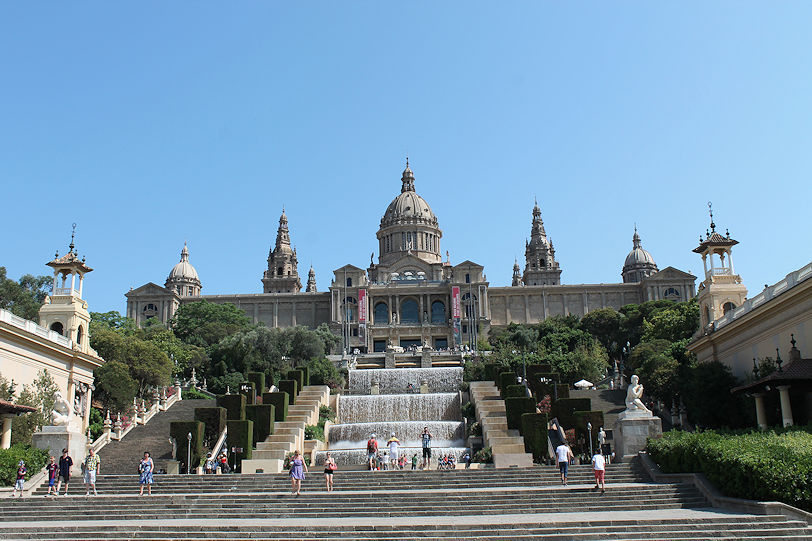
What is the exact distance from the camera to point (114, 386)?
5034 cm

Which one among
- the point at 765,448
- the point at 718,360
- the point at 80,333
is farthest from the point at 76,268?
the point at 765,448

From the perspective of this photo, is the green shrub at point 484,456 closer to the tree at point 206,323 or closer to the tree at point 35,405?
the tree at point 35,405

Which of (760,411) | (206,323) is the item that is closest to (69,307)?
(760,411)

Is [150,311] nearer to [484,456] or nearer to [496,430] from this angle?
[496,430]

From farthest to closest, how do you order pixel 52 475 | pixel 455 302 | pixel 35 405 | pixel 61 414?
pixel 455 302
pixel 35 405
pixel 61 414
pixel 52 475

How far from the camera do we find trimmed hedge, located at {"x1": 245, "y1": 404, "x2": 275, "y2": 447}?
4084 centimetres

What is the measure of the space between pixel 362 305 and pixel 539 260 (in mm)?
37320

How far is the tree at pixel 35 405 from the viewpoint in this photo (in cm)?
3597

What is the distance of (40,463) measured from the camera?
2870cm

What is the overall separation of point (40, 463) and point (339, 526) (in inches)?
573

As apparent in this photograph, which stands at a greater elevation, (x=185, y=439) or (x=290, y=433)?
(x=290, y=433)

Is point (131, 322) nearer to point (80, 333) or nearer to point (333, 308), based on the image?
Result: point (333, 308)

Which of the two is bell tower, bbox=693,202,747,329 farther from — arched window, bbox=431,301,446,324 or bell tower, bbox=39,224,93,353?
arched window, bbox=431,301,446,324

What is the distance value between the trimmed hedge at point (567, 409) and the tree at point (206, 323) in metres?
54.4
